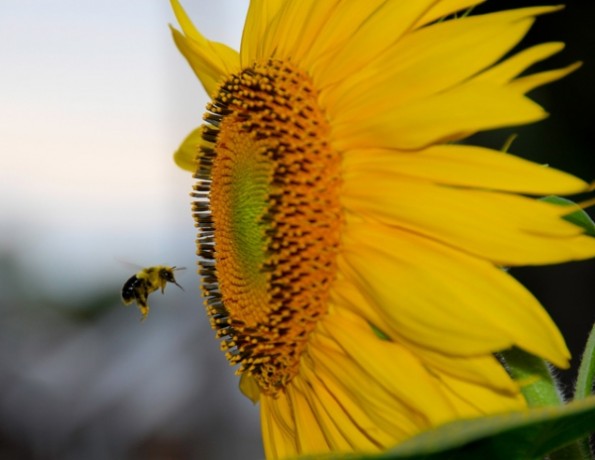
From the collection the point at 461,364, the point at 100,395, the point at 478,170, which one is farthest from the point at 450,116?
the point at 100,395

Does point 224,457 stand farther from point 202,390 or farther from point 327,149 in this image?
point 327,149

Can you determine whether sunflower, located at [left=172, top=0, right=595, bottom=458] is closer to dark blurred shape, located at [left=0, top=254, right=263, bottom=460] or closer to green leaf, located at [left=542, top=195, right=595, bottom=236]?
green leaf, located at [left=542, top=195, right=595, bottom=236]

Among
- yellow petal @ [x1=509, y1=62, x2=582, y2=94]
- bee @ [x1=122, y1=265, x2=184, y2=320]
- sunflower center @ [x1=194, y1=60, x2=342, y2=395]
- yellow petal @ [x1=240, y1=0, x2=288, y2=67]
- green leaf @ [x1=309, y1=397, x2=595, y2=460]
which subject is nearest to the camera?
green leaf @ [x1=309, y1=397, x2=595, y2=460]

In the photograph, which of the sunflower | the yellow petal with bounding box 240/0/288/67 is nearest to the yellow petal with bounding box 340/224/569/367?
the sunflower

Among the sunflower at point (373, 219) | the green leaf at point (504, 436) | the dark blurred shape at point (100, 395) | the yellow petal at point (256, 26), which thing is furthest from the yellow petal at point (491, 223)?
the dark blurred shape at point (100, 395)

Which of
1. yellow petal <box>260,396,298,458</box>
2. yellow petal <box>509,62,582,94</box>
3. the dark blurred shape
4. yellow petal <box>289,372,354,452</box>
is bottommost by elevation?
the dark blurred shape

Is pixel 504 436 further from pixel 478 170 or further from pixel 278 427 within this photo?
pixel 278 427
